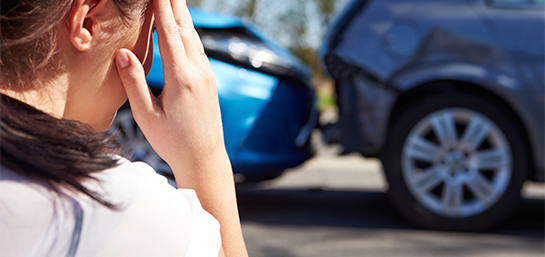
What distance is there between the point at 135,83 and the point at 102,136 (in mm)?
132

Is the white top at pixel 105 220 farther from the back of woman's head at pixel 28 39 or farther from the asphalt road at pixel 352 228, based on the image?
the asphalt road at pixel 352 228

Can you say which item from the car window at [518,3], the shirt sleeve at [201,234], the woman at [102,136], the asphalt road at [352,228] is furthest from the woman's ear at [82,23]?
the car window at [518,3]

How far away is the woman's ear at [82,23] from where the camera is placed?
662 mm

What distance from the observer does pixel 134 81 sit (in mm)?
762

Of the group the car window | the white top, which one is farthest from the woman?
the car window

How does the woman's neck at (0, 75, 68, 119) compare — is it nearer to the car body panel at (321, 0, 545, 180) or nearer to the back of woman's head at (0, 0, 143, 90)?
the back of woman's head at (0, 0, 143, 90)

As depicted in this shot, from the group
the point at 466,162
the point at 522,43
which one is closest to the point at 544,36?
the point at 522,43

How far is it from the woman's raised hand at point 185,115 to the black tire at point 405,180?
93.9 inches

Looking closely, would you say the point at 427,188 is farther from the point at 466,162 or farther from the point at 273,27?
the point at 273,27

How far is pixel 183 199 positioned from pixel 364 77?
2.62m

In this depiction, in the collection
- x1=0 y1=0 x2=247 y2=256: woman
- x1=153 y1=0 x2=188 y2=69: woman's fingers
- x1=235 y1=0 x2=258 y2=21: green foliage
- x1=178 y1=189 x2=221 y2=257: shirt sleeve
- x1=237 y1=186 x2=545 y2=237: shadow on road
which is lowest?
x1=237 y1=186 x2=545 y2=237: shadow on road

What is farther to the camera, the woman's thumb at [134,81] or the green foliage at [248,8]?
the green foliage at [248,8]

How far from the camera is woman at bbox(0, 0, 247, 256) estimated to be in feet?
1.70

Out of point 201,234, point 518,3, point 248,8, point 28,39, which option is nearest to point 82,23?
point 28,39
